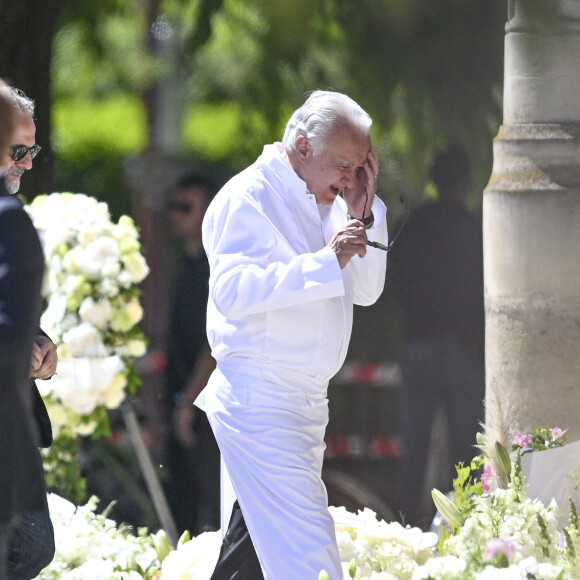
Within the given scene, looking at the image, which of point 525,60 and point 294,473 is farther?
point 525,60

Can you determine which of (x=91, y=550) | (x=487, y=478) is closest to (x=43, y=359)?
(x=91, y=550)

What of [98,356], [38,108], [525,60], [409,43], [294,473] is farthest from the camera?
[38,108]

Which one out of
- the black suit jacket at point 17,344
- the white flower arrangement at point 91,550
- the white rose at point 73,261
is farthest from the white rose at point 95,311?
the black suit jacket at point 17,344

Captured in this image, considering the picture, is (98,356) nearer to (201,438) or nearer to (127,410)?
(127,410)

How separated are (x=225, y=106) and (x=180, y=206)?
0.46 metres

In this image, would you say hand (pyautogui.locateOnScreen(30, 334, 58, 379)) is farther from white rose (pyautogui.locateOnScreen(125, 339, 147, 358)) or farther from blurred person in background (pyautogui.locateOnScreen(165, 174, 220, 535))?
blurred person in background (pyautogui.locateOnScreen(165, 174, 220, 535))

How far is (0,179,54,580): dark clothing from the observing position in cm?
238

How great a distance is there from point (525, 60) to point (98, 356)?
6.14 feet

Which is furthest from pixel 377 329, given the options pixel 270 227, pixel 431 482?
pixel 270 227

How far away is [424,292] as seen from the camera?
5141mm

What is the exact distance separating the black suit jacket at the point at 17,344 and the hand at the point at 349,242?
3.22ft

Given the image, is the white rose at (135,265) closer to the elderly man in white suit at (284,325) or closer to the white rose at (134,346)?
the white rose at (134,346)

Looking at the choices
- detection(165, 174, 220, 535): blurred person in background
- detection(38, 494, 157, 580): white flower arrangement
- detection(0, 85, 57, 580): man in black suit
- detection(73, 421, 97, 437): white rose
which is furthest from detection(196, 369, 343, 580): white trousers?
detection(165, 174, 220, 535): blurred person in background

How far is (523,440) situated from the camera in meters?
3.85
